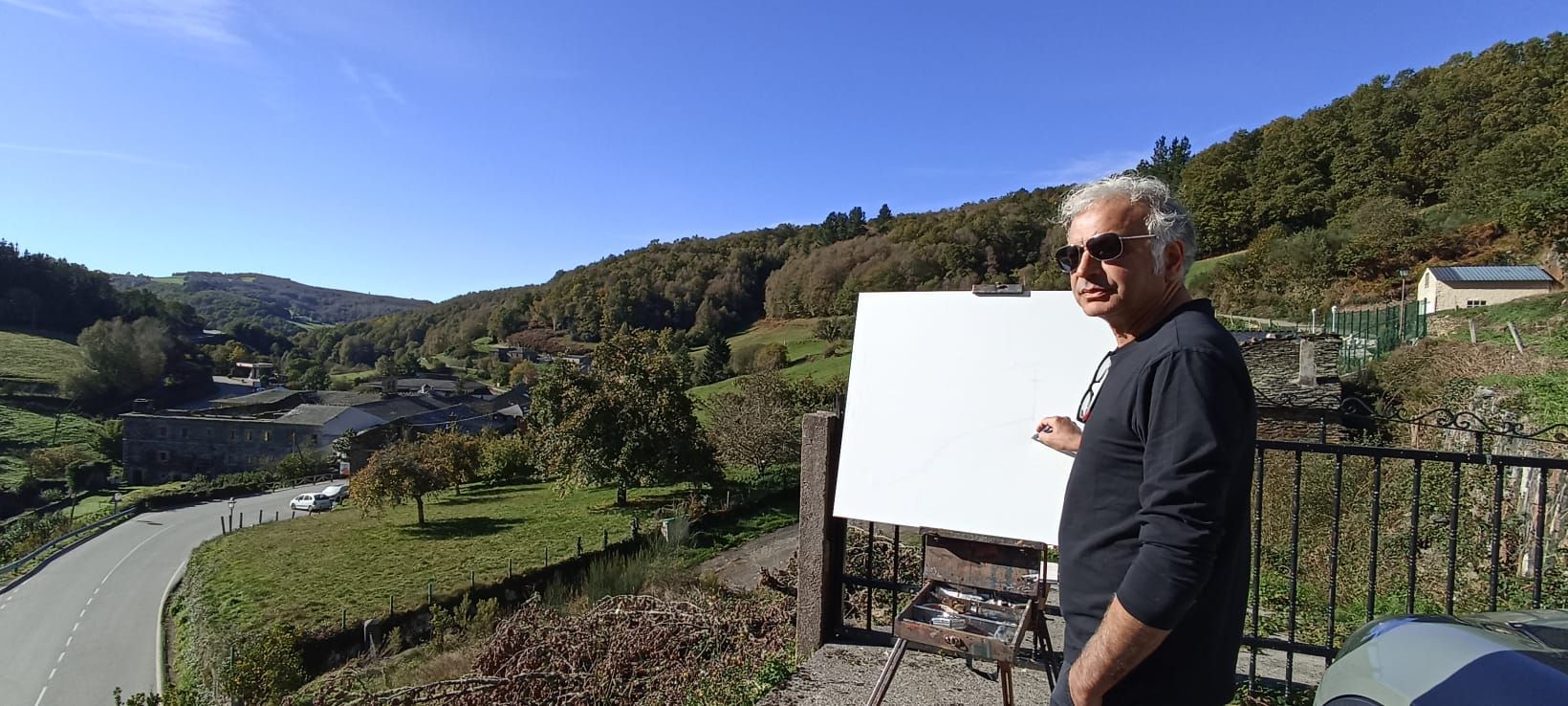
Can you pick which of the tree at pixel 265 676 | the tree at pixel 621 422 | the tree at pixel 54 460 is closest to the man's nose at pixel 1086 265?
the tree at pixel 265 676

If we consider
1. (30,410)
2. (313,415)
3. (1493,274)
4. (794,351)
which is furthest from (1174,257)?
(30,410)

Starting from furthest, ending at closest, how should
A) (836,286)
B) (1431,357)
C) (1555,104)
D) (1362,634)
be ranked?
(836,286)
(1555,104)
(1431,357)
(1362,634)

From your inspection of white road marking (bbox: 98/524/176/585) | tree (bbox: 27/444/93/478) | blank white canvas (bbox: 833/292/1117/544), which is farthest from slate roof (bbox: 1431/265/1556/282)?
tree (bbox: 27/444/93/478)

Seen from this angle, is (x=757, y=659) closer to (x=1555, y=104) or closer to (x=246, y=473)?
(x=246, y=473)

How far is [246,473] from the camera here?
4472cm

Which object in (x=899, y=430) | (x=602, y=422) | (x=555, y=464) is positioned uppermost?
(x=899, y=430)

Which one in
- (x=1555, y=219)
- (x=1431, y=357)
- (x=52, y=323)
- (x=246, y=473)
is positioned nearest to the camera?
(x=1431, y=357)

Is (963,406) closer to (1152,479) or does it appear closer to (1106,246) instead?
(1106,246)

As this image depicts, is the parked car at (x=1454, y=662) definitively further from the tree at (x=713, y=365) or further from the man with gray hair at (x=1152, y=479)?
the tree at (x=713, y=365)

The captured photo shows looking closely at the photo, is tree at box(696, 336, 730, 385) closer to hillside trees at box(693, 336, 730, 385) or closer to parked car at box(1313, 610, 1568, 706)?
hillside trees at box(693, 336, 730, 385)

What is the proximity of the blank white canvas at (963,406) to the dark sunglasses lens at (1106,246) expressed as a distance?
1.56m

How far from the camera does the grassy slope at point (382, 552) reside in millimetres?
16391

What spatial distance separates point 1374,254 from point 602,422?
33762mm

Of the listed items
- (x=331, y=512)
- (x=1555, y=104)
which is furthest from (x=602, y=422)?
(x=1555, y=104)
